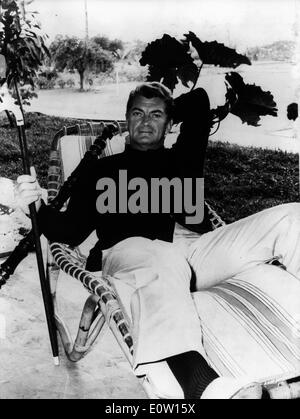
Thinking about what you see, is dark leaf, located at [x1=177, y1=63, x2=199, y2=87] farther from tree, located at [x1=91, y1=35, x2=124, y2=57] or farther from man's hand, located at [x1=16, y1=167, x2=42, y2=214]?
man's hand, located at [x1=16, y1=167, x2=42, y2=214]

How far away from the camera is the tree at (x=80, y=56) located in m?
2.04

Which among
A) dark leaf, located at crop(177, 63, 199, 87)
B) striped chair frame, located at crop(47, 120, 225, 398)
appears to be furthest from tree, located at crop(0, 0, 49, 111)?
dark leaf, located at crop(177, 63, 199, 87)

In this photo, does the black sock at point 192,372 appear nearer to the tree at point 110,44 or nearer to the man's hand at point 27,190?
the man's hand at point 27,190

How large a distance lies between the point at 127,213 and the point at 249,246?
0.52 m

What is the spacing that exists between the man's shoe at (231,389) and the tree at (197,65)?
1.28m

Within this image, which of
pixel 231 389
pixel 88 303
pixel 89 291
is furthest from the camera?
pixel 88 303

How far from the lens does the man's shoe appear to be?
1.28 metres

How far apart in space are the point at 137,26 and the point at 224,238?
99 centimetres

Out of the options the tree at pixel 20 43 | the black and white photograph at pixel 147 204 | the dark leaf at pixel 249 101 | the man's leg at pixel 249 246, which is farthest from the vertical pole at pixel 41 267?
the dark leaf at pixel 249 101

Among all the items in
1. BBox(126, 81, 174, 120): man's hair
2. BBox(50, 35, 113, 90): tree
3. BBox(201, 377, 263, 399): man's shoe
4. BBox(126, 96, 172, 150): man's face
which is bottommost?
BBox(201, 377, 263, 399): man's shoe

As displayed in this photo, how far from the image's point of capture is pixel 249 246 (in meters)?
1.59

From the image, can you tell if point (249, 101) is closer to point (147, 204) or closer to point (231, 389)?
point (147, 204)

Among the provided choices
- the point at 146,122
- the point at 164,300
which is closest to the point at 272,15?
the point at 146,122

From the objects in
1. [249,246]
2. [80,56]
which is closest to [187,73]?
[80,56]
